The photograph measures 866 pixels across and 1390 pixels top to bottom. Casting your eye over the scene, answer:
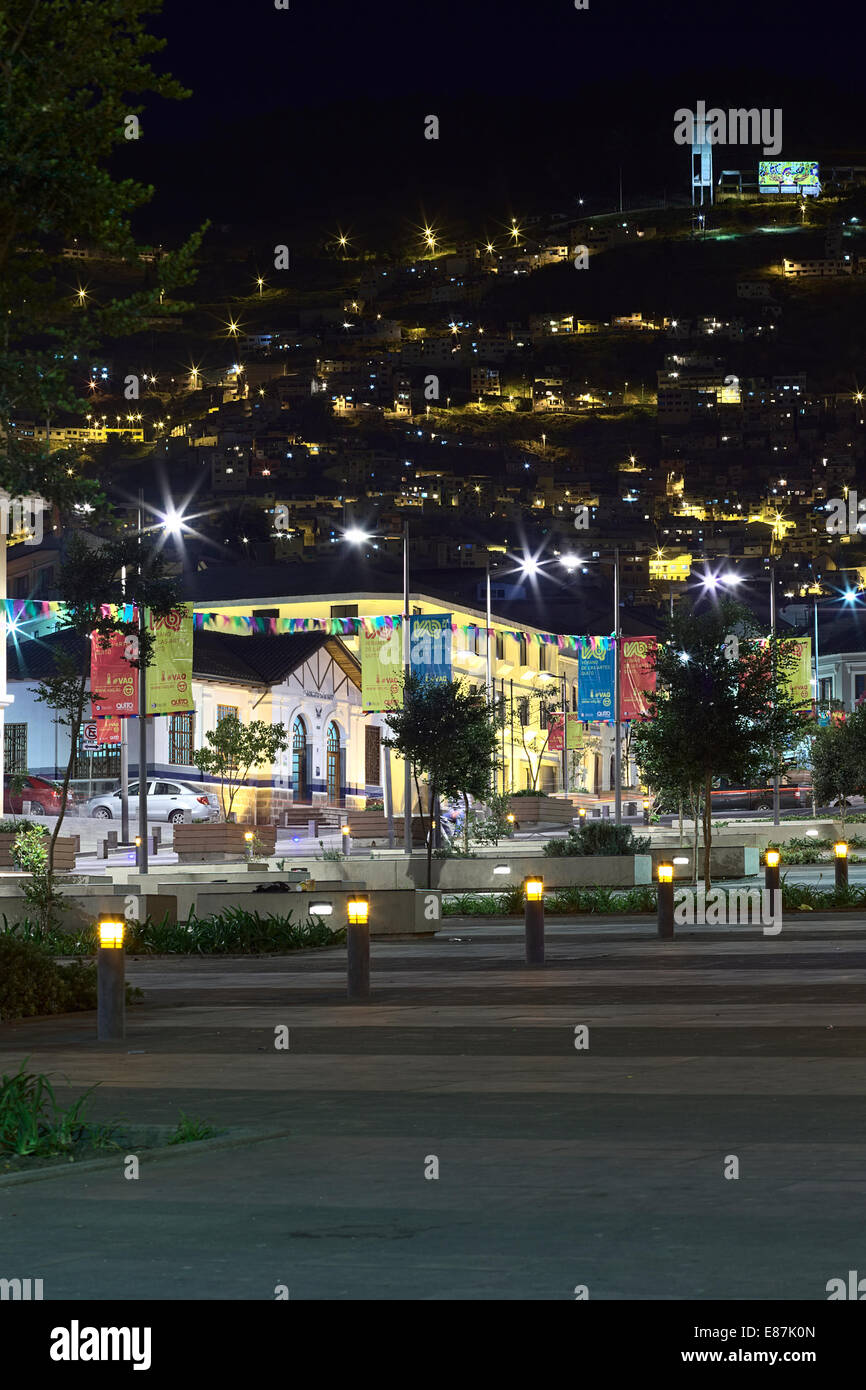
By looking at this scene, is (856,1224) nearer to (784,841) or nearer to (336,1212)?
(336,1212)

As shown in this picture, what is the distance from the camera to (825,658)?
124 meters

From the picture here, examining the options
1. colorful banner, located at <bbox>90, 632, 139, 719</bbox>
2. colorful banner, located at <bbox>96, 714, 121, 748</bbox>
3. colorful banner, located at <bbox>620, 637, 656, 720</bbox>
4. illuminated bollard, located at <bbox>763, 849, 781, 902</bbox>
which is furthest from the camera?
colorful banner, located at <bbox>96, 714, 121, 748</bbox>

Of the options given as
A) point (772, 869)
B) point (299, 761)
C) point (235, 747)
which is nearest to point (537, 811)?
point (299, 761)

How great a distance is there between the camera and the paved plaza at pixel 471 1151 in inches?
256

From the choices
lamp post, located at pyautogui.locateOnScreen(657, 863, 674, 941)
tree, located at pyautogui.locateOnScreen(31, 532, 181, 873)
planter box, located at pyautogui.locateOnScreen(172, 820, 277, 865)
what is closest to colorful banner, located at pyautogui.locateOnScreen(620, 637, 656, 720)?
planter box, located at pyautogui.locateOnScreen(172, 820, 277, 865)

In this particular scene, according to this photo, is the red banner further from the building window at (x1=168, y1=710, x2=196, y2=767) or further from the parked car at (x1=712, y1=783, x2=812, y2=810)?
the parked car at (x1=712, y1=783, x2=812, y2=810)

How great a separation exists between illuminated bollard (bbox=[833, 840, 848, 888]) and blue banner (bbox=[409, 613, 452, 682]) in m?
14.3

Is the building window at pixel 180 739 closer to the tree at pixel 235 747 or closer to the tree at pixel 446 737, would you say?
the tree at pixel 235 747

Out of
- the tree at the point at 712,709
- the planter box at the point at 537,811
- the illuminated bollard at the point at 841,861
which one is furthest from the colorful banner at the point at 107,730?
the illuminated bollard at the point at 841,861

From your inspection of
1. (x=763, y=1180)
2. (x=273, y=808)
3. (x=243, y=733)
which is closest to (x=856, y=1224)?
(x=763, y=1180)

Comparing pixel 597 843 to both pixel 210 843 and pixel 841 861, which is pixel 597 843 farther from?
pixel 210 843

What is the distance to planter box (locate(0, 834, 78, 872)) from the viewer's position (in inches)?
1944

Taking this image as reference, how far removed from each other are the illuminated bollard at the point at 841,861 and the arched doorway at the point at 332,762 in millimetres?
56009
